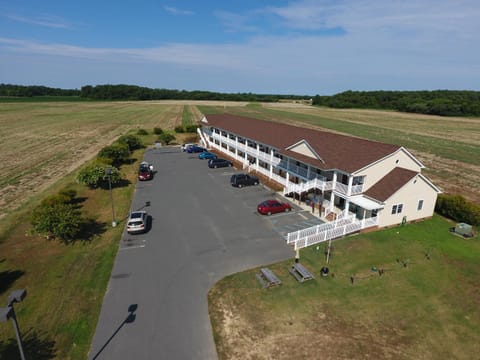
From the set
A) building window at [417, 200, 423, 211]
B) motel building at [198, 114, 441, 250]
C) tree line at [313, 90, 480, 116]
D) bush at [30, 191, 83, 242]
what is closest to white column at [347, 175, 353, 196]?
motel building at [198, 114, 441, 250]

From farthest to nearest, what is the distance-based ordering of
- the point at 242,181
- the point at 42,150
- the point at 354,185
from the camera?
the point at 42,150 < the point at 242,181 < the point at 354,185

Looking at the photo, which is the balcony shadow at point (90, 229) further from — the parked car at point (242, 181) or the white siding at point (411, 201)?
the white siding at point (411, 201)

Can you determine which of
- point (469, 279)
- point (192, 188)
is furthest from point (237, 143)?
point (469, 279)

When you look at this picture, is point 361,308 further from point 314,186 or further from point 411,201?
point 411,201

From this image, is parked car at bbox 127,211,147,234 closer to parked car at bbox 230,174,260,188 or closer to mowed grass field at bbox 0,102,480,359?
mowed grass field at bbox 0,102,480,359

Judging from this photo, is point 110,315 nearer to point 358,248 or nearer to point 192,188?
point 358,248

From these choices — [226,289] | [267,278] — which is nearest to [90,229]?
[226,289]
